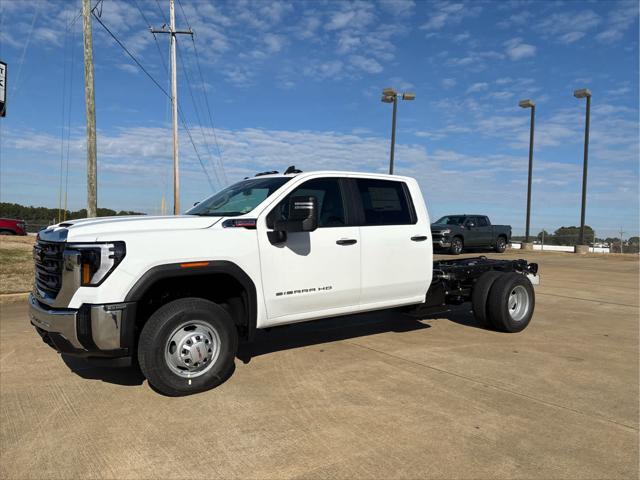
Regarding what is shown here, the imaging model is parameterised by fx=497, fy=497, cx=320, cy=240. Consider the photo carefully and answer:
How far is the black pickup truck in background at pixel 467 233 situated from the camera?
20722 mm

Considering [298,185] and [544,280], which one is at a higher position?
[298,185]

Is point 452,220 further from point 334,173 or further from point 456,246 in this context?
point 334,173

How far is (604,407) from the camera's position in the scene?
13.3 feet

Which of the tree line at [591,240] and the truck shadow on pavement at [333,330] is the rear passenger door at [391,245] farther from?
the tree line at [591,240]

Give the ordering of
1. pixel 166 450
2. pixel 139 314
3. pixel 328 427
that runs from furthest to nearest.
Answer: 1. pixel 139 314
2. pixel 328 427
3. pixel 166 450

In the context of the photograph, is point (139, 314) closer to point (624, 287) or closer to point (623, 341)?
point (623, 341)

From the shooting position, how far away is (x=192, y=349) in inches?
167

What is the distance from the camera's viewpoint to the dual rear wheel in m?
6.55

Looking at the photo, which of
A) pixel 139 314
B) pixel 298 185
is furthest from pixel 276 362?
pixel 298 185

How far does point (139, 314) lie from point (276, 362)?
1.51m

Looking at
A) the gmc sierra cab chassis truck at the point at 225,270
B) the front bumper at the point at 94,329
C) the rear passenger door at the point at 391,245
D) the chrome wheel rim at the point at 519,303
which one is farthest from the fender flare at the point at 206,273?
the chrome wheel rim at the point at 519,303

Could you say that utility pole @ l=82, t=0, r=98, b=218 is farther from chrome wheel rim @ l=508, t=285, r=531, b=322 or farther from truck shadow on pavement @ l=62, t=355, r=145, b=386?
chrome wheel rim @ l=508, t=285, r=531, b=322

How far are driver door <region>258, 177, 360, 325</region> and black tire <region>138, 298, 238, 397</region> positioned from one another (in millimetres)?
515

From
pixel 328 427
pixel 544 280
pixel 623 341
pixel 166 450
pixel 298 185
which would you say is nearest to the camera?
pixel 166 450
